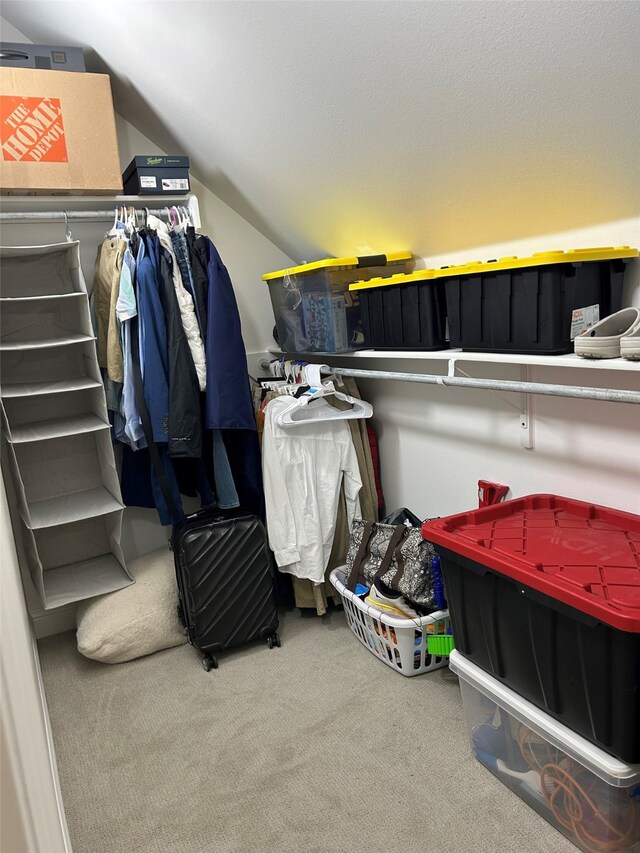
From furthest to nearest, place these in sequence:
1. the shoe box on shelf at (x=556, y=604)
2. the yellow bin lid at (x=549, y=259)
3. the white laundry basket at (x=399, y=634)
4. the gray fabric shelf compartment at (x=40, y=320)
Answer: the gray fabric shelf compartment at (x=40, y=320) < the white laundry basket at (x=399, y=634) < the yellow bin lid at (x=549, y=259) < the shoe box on shelf at (x=556, y=604)

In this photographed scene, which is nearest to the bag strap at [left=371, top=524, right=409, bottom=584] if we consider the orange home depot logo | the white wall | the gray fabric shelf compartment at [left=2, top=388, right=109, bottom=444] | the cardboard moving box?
the white wall

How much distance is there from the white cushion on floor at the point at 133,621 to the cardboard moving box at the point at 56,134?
1.62 m

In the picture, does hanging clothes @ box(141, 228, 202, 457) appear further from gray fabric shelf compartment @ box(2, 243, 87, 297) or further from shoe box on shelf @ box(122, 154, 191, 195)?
gray fabric shelf compartment @ box(2, 243, 87, 297)

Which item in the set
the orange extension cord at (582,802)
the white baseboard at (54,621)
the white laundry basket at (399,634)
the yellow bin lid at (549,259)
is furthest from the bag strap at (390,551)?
the white baseboard at (54,621)

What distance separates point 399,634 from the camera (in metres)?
2.27

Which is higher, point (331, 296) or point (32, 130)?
point (32, 130)

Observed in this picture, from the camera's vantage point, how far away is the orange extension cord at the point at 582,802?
4.92 feet

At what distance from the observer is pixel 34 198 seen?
2.52 meters

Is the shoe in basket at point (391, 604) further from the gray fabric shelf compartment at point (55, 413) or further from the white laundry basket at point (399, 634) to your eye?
the gray fabric shelf compartment at point (55, 413)

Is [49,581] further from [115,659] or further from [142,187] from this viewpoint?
[142,187]

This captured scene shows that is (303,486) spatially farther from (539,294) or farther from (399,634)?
(539,294)

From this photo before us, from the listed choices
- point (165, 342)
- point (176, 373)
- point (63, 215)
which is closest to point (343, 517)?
point (176, 373)

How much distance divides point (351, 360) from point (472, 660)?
1.65 meters

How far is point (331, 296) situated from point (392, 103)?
0.82 m
